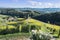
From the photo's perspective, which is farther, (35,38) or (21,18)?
(21,18)

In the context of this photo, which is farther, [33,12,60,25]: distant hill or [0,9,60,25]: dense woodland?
[0,9,60,25]: dense woodland

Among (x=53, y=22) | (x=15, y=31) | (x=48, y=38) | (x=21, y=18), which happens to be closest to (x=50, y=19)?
(x=53, y=22)

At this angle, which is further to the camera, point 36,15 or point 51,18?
point 36,15

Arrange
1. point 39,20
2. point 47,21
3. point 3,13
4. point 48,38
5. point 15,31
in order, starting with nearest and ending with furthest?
1. point 48,38
2. point 15,31
3. point 47,21
4. point 39,20
5. point 3,13

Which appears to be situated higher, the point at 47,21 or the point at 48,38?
the point at 48,38

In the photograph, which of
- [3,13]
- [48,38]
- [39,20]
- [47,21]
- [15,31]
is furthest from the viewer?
[3,13]

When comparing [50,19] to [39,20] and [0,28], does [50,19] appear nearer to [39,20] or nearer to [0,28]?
[39,20]

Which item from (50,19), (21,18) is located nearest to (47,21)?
(50,19)

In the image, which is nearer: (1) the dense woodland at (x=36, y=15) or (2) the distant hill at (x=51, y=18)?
(2) the distant hill at (x=51, y=18)
